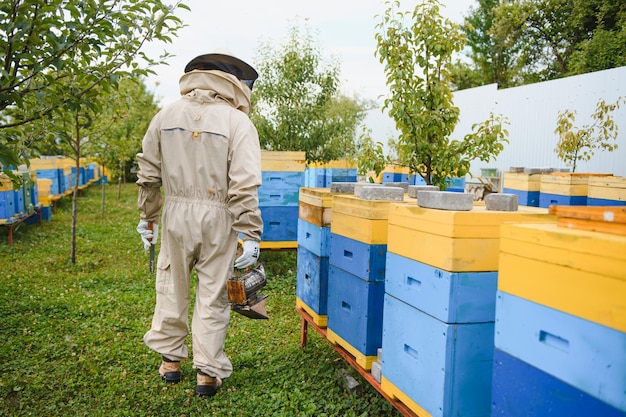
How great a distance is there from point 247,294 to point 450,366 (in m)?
1.47

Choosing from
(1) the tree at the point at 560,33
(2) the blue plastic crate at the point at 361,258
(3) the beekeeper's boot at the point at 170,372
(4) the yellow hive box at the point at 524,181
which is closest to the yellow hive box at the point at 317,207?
(2) the blue plastic crate at the point at 361,258

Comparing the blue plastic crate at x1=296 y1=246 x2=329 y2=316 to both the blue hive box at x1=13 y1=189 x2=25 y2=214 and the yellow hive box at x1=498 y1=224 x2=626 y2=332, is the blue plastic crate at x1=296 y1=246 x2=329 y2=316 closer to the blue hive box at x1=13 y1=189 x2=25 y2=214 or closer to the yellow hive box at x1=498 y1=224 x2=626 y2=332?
the yellow hive box at x1=498 y1=224 x2=626 y2=332

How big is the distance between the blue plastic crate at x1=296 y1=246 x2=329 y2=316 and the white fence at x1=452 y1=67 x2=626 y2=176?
8.41 metres

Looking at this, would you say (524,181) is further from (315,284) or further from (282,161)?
(315,284)

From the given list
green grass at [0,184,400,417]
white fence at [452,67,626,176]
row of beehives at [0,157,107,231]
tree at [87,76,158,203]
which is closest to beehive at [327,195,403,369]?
green grass at [0,184,400,417]

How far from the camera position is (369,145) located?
14.7ft

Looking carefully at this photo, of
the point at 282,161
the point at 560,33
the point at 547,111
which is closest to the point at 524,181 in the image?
the point at 282,161

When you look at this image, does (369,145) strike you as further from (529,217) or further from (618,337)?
(618,337)

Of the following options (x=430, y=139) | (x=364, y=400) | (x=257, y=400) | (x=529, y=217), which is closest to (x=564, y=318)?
(x=529, y=217)

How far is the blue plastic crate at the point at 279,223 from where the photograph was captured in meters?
6.04

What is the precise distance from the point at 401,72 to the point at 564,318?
269 cm

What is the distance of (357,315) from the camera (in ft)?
9.94

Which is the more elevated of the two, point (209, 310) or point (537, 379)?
point (537, 379)

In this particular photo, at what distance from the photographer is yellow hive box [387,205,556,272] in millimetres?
2148
